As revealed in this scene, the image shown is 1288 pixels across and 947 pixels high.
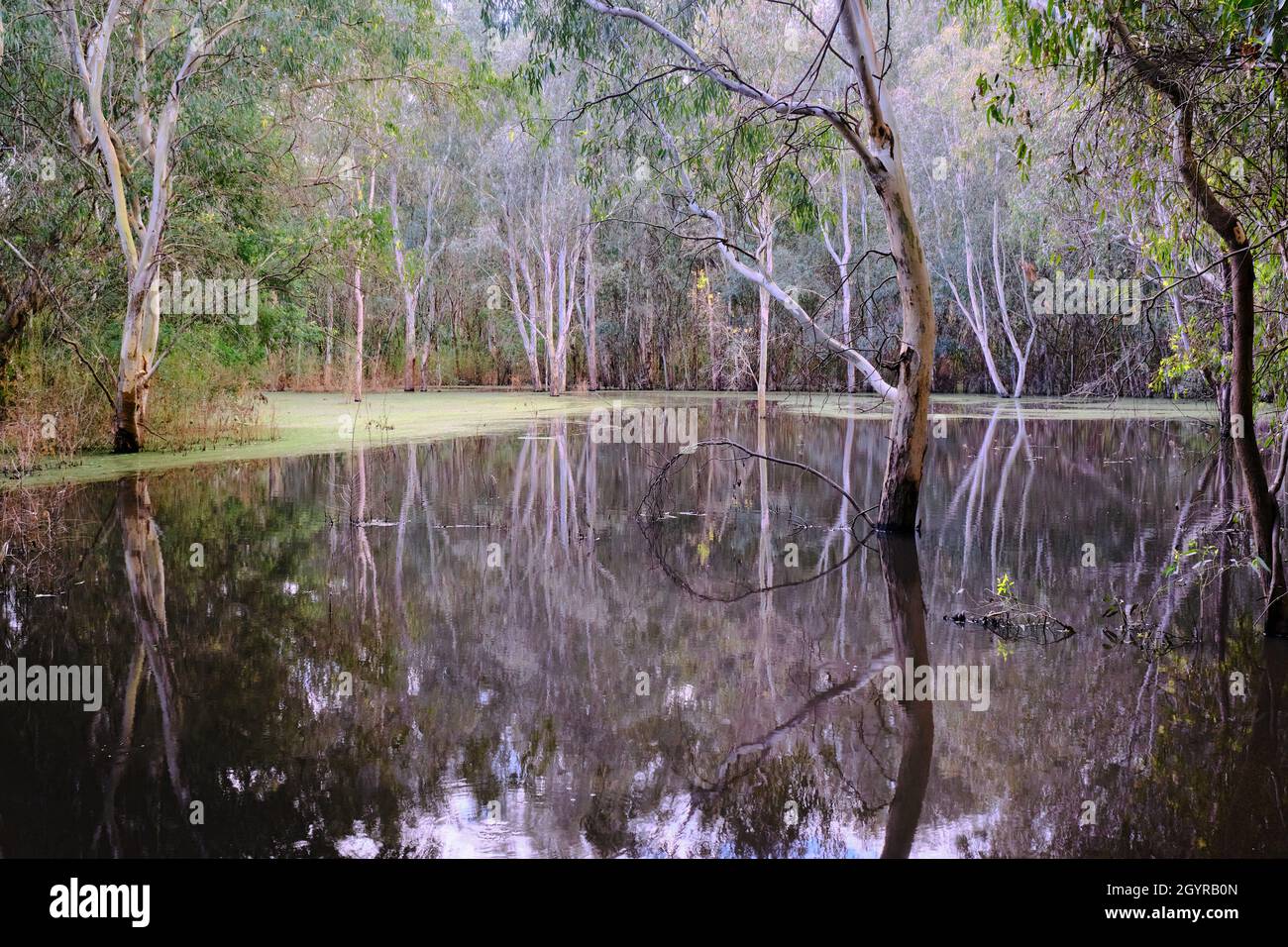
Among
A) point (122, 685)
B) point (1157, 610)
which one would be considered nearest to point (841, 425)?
point (1157, 610)

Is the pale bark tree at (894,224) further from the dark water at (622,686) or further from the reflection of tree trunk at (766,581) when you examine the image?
the reflection of tree trunk at (766,581)

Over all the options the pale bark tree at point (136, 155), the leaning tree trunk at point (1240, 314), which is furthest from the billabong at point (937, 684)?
the pale bark tree at point (136, 155)

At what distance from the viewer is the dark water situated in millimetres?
3508

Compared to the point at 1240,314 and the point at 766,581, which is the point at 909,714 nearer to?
the point at 1240,314

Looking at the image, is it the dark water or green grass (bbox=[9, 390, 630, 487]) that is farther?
green grass (bbox=[9, 390, 630, 487])

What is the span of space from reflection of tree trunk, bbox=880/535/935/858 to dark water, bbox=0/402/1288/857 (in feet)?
0.07

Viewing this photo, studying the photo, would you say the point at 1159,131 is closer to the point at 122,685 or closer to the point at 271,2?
the point at 122,685

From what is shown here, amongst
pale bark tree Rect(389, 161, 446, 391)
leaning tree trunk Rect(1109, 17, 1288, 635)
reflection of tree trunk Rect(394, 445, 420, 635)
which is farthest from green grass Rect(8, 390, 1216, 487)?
leaning tree trunk Rect(1109, 17, 1288, 635)

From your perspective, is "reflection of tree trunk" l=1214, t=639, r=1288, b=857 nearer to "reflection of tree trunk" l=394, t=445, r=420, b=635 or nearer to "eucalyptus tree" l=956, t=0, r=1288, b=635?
"eucalyptus tree" l=956, t=0, r=1288, b=635

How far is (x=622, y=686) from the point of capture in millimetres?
4992

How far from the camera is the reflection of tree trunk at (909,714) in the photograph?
351 centimetres

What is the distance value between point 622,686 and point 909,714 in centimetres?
131

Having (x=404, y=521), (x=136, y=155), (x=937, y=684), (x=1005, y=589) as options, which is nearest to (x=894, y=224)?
(x=1005, y=589)
